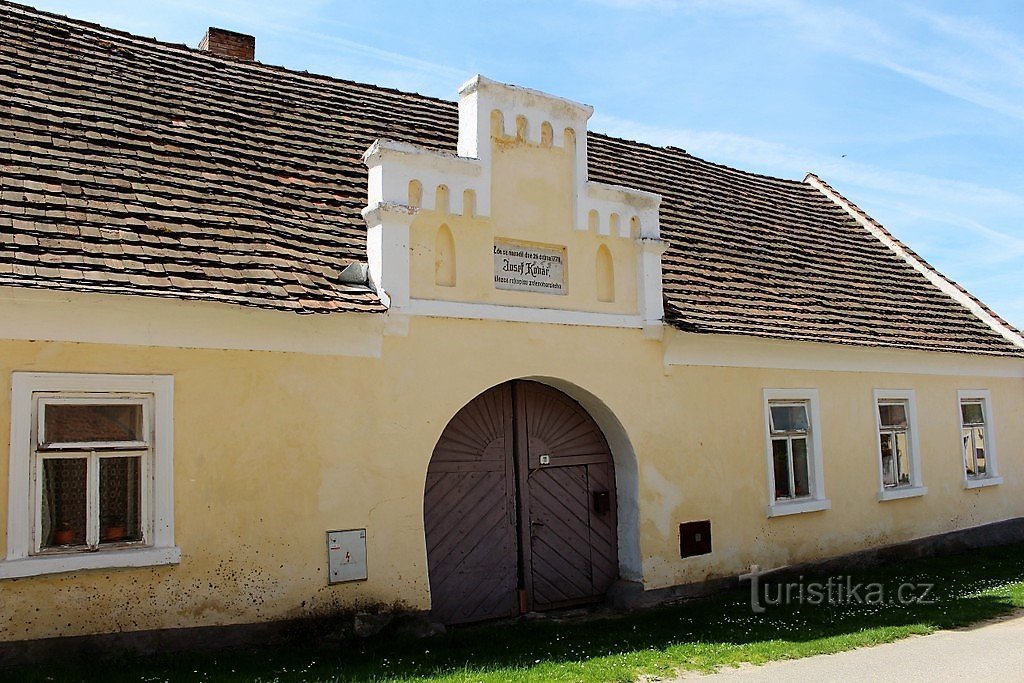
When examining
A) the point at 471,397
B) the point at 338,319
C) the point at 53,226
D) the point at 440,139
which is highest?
the point at 440,139

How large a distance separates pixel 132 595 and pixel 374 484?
219cm

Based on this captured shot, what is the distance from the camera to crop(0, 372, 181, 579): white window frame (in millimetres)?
6844

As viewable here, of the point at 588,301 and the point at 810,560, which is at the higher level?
the point at 588,301

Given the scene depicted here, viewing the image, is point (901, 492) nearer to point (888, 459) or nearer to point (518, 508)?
point (888, 459)

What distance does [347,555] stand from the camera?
Result: 8203 mm

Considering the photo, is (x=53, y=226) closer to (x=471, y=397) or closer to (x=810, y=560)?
(x=471, y=397)

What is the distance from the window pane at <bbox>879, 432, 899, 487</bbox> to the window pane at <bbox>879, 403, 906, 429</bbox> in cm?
16

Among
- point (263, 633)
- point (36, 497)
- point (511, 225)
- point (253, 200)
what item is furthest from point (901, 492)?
point (36, 497)

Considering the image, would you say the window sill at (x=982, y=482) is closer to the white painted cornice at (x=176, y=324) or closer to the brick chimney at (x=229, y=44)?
the white painted cornice at (x=176, y=324)

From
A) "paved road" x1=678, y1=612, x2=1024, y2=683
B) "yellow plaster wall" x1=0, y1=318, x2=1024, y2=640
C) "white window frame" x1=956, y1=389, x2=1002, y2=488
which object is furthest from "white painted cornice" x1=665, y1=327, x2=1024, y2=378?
"paved road" x1=678, y1=612, x2=1024, y2=683

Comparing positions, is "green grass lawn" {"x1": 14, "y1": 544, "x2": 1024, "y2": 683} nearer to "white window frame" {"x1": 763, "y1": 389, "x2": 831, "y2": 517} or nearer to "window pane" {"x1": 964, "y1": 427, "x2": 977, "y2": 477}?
"white window frame" {"x1": 763, "y1": 389, "x2": 831, "y2": 517}

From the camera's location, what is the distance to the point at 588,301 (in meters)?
9.98

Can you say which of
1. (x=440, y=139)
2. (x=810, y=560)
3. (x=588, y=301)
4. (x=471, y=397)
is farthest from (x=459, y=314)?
(x=810, y=560)

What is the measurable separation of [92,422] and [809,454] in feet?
28.5
